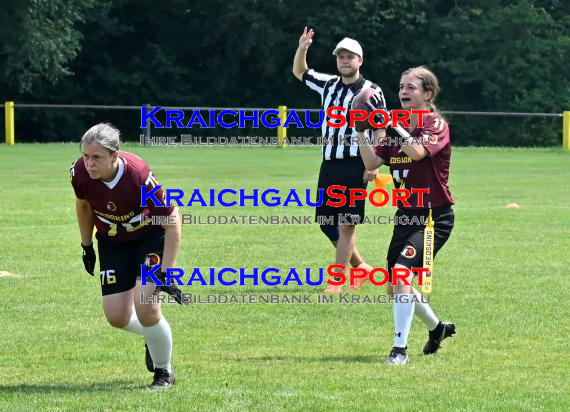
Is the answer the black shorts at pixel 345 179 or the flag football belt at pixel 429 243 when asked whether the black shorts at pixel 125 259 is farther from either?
the black shorts at pixel 345 179

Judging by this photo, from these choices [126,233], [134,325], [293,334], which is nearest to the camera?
[126,233]

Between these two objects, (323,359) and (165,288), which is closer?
(165,288)

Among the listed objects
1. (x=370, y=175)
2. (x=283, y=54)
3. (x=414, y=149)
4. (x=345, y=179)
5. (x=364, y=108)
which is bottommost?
(x=283, y=54)

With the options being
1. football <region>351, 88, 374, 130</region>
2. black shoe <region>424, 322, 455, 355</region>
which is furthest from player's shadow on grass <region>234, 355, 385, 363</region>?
football <region>351, 88, 374, 130</region>

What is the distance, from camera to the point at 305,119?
134 feet

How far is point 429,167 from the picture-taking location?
23.7 feet

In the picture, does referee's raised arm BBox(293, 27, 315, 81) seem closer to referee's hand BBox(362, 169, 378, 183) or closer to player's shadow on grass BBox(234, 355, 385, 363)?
referee's hand BBox(362, 169, 378, 183)

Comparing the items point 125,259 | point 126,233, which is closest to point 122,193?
point 126,233

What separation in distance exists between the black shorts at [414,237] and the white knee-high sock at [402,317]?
0.19 meters

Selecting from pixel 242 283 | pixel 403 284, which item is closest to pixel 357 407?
pixel 403 284

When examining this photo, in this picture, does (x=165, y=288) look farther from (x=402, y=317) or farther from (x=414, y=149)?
(x=414, y=149)

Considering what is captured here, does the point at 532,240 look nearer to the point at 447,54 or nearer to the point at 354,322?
the point at 354,322

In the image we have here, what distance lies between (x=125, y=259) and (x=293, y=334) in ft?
6.18

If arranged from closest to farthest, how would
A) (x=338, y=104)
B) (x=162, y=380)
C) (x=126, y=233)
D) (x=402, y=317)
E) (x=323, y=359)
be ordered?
1. (x=162, y=380)
2. (x=126, y=233)
3. (x=402, y=317)
4. (x=323, y=359)
5. (x=338, y=104)
